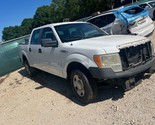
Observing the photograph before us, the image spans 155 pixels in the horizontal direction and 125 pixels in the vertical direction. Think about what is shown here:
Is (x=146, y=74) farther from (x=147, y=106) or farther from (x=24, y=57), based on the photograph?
(x=24, y=57)

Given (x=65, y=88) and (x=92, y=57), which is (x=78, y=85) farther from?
(x=65, y=88)

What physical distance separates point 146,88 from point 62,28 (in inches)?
104

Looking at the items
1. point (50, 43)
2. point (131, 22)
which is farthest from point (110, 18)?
point (50, 43)

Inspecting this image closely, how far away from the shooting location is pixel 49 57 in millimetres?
6777

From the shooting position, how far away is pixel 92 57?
5.10 m

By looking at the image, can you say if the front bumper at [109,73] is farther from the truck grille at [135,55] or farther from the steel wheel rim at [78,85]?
the steel wheel rim at [78,85]

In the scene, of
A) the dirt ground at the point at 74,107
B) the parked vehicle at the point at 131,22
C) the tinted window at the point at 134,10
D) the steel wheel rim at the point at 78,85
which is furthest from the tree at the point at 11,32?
the steel wheel rim at the point at 78,85

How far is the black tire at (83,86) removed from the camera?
5.32 meters

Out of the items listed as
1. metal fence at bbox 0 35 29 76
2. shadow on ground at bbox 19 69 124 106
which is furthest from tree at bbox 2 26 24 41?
shadow on ground at bbox 19 69 124 106

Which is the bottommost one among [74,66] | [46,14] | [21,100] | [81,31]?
[46,14]

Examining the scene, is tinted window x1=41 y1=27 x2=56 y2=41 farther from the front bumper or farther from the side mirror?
the front bumper

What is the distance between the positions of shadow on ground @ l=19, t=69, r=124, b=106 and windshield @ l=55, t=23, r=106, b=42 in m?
1.45

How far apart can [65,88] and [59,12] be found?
75.3 m

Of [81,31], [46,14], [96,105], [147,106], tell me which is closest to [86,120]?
[96,105]
